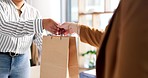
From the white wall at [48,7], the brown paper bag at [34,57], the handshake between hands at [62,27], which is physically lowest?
the brown paper bag at [34,57]

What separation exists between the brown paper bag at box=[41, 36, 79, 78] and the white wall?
62.3 inches

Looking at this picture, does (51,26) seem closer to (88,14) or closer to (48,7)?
(88,14)

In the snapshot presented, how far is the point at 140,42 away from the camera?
0.36 meters

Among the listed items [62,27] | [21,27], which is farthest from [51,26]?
[21,27]

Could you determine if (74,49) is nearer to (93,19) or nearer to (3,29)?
(3,29)

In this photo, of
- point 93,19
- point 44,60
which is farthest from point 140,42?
point 93,19

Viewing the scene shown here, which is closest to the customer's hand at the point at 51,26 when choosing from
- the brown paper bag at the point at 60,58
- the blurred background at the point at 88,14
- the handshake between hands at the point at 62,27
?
the handshake between hands at the point at 62,27

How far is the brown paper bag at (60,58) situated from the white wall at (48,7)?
158 cm

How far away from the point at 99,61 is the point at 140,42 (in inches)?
5.3

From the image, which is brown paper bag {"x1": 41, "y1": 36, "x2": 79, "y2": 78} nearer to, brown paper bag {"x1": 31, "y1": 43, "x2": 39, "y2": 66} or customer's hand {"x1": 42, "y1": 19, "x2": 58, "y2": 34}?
customer's hand {"x1": 42, "y1": 19, "x2": 58, "y2": 34}

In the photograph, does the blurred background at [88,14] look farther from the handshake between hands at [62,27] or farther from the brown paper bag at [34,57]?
the handshake between hands at [62,27]

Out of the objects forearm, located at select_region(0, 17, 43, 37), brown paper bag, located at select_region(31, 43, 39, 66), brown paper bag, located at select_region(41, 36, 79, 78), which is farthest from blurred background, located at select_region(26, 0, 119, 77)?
brown paper bag, located at select_region(41, 36, 79, 78)

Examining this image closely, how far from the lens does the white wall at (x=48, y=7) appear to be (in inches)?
105

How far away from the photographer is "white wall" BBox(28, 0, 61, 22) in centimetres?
268
